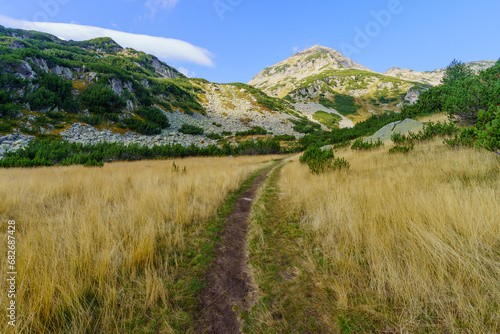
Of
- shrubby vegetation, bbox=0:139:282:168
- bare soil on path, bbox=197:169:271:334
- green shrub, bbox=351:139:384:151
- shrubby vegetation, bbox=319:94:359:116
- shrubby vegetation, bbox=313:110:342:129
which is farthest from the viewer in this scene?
shrubby vegetation, bbox=319:94:359:116

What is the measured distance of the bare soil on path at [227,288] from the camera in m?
1.76

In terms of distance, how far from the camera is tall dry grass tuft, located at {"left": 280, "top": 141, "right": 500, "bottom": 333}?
5.01 feet

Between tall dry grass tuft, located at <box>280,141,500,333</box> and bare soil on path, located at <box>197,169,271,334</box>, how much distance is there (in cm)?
99

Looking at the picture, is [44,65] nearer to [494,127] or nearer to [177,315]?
[177,315]

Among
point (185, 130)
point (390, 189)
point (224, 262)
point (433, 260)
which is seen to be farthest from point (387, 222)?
point (185, 130)

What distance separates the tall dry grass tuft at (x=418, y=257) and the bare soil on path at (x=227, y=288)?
0.99 metres

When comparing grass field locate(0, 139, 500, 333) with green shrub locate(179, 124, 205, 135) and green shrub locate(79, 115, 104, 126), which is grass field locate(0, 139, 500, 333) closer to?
green shrub locate(79, 115, 104, 126)

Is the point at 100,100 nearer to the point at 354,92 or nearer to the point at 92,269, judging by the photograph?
Result: the point at 92,269

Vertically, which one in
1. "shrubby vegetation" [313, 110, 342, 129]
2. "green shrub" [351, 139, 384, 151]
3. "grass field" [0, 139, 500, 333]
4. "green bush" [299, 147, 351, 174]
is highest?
"shrubby vegetation" [313, 110, 342, 129]

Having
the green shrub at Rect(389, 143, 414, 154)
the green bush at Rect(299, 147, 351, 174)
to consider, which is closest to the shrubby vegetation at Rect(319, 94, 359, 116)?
the green shrub at Rect(389, 143, 414, 154)

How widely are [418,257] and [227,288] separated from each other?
7.45 ft

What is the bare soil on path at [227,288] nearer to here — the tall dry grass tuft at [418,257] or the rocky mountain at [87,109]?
the tall dry grass tuft at [418,257]

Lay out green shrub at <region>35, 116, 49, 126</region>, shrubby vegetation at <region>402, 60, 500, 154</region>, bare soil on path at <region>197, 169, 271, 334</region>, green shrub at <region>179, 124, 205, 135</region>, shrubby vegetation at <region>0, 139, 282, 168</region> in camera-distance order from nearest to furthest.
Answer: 1. bare soil on path at <region>197, 169, 271, 334</region>
2. shrubby vegetation at <region>402, 60, 500, 154</region>
3. shrubby vegetation at <region>0, 139, 282, 168</region>
4. green shrub at <region>35, 116, 49, 126</region>
5. green shrub at <region>179, 124, 205, 135</region>

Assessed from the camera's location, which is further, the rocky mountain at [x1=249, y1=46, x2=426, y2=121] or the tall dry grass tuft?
the rocky mountain at [x1=249, y1=46, x2=426, y2=121]
